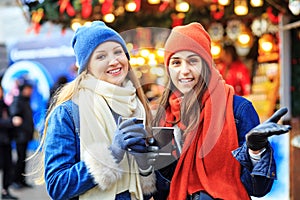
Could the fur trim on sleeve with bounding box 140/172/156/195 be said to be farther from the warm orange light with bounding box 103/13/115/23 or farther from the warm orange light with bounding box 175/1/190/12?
the warm orange light with bounding box 103/13/115/23

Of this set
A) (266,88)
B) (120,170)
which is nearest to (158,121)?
(120,170)

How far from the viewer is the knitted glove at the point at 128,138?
2328mm

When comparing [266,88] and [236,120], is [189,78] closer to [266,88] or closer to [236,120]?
[236,120]

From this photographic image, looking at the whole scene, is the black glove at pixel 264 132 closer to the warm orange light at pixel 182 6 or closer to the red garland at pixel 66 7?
the red garland at pixel 66 7

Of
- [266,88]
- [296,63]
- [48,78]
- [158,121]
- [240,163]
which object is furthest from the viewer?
[48,78]

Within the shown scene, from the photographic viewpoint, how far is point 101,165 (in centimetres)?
242

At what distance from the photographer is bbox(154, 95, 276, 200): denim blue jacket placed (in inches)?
93.4

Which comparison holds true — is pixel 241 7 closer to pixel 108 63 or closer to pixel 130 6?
pixel 130 6

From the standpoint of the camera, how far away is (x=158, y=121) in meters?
2.65

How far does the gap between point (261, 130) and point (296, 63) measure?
576 cm

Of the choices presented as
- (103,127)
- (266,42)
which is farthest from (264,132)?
(266,42)

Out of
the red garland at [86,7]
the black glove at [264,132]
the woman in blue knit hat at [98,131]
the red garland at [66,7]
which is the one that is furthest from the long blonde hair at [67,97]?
the red garland at [66,7]

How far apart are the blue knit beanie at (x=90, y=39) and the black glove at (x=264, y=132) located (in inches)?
28.5

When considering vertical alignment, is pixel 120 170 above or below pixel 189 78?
below
